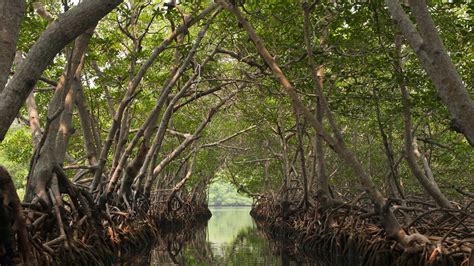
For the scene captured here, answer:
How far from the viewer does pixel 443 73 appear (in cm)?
347

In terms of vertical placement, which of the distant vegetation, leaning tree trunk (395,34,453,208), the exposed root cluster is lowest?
the exposed root cluster


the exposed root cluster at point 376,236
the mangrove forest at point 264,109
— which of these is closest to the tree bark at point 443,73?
the mangrove forest at point 264,109

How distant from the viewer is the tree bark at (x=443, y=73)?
3.36 metres

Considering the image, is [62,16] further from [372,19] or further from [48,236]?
[372,19]

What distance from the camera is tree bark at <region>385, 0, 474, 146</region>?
3355 mm

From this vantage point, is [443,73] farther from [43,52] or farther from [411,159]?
[411,159]

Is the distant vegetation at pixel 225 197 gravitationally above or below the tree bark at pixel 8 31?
above

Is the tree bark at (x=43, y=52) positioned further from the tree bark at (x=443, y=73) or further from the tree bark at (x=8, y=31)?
the tree bark at (x=443, y=73)

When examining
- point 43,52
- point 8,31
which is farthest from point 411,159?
point 8,31

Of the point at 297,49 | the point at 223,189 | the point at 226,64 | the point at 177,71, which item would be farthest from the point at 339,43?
the point at 223,189

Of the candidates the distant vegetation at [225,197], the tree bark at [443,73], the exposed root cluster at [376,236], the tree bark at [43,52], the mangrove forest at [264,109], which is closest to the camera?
the tree bark at [43,52]

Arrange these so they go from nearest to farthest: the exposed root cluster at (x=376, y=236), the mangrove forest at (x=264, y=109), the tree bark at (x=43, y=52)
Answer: the tree bark at (x=43, y=52)
the mangrove forest at (x=264, y=109)
the exposed root cluster at (x=376, y=236)

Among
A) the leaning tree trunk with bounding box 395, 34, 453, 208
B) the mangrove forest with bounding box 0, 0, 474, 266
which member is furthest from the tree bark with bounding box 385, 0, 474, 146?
the leaning tree trunk with bounding box 395, 34, 453, 208

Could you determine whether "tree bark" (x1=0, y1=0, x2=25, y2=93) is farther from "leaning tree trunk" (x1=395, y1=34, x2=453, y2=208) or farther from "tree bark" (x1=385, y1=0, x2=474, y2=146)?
"leaning tree trunk" (x1=395, y1=34, x2=453, y2=208)
